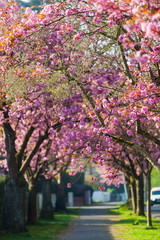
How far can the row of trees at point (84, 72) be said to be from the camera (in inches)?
337

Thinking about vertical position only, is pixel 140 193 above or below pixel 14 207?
above

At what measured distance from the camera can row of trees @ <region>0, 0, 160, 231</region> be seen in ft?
28.1

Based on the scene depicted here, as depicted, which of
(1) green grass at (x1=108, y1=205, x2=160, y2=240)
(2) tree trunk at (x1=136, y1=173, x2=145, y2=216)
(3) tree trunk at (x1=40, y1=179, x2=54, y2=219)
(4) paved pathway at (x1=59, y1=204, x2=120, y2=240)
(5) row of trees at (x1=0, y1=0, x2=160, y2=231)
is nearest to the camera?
(5) row of trees at (x1=0, y1=0, x2=160, y2=231)

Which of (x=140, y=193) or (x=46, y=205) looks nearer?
(x=140, y=193)

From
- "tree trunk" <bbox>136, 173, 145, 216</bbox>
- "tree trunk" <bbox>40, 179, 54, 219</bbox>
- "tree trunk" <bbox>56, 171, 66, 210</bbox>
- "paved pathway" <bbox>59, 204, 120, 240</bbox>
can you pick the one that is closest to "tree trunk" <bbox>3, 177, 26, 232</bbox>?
"paved pathway" <bbox>59, 204, 120, 240</bbox>

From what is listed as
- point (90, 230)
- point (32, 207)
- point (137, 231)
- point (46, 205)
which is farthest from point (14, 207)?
point (46, 205)

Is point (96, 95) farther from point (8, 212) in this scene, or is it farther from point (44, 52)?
point (8, 212)

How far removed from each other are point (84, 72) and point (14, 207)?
304 inches

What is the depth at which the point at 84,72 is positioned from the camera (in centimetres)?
1357

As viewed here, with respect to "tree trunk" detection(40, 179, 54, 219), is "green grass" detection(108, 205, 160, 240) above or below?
below

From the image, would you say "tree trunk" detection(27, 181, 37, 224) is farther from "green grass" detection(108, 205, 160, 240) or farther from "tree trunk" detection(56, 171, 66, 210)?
"tree trunk" detection(56, 171, 66, 210)

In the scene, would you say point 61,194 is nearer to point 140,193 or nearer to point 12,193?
point 140,193

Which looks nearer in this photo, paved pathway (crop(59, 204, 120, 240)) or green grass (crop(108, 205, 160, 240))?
green grass (crop(108, 205, 160, 240))

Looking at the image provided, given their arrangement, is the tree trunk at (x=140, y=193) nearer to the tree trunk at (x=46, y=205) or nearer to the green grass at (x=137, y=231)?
the green grass at (x=137, y=231)
